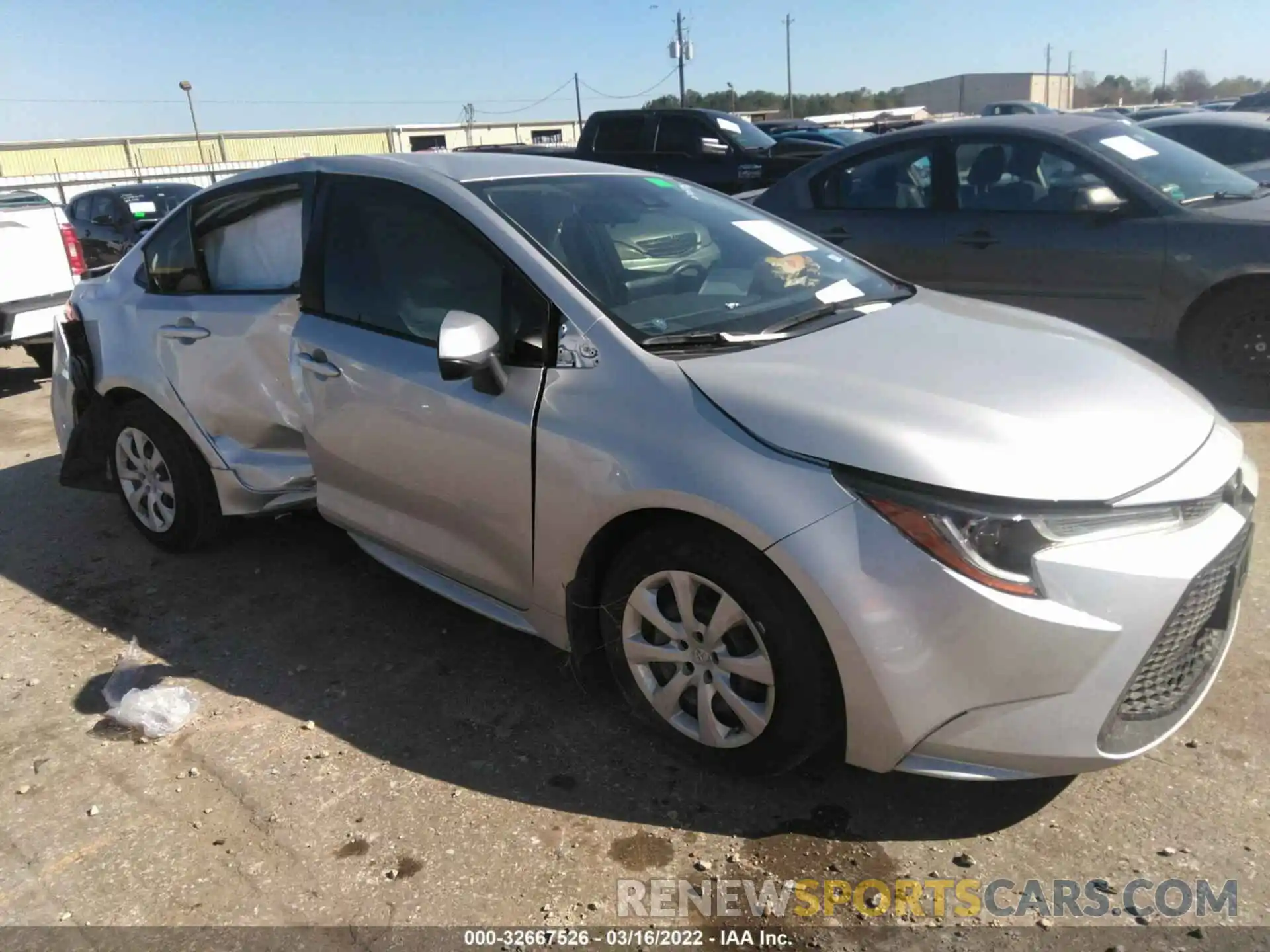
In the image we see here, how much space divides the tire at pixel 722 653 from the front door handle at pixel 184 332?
7.23 feet

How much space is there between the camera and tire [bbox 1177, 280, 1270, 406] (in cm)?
528

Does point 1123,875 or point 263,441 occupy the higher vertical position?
point 263,441

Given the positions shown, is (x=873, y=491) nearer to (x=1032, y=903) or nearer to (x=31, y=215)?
(x=1032, y=903)

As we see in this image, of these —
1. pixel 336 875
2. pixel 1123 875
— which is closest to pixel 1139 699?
pixel 1123 875

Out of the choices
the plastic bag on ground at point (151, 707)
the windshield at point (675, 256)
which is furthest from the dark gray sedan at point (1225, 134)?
the plastic bag on ground at point (151, 707)

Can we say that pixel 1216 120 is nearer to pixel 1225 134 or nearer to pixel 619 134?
pixel 1225 134

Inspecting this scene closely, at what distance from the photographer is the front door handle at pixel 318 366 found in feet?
11.1

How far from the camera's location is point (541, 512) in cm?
283

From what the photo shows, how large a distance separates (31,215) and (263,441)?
5.29m

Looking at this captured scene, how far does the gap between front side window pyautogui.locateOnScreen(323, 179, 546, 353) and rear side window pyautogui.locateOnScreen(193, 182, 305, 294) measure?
26 cm

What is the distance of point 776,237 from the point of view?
361 cm

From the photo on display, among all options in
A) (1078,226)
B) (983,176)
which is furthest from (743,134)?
(1078,226)

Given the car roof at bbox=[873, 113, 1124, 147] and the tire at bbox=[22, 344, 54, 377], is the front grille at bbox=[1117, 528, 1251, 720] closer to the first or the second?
the car roof at bbox=[873, 113, 1124, 147]

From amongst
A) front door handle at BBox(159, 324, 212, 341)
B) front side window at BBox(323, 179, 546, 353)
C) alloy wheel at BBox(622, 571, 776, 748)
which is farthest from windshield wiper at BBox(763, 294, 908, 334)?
front door handle at BBox(159, 324, 212, 341)
